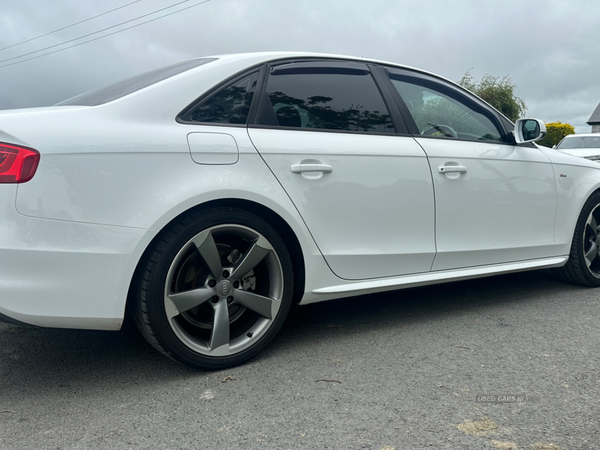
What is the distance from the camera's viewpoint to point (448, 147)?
3.08m

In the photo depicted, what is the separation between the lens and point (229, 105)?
2.46m

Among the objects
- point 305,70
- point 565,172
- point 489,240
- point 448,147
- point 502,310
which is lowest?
point 502,310

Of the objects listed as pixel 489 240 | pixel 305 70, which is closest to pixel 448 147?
pixel 489 240

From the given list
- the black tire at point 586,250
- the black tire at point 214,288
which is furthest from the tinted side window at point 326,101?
the black tire at point 586,250

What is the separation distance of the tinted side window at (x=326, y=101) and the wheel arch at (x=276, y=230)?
43cm

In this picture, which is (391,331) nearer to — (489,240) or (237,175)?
(489,240)

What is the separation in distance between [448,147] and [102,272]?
2.05 metres

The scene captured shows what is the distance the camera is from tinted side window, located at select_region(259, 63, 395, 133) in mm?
2631

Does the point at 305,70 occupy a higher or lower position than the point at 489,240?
higher

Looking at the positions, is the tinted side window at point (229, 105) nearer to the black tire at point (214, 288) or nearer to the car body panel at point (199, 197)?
the car body panel at point (199, 197)

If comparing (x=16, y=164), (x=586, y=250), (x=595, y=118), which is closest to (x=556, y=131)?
(x=595, y=118)

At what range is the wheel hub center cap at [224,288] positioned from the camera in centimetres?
236

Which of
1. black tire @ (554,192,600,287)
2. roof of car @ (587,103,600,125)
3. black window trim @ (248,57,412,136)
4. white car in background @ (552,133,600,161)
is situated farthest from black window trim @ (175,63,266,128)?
Result: roof of car @ (587,103,600,125)

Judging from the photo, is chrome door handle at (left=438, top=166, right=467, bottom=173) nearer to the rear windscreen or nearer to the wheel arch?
the wheel arch
